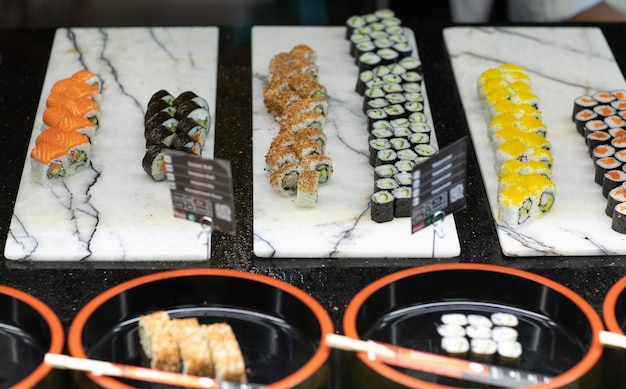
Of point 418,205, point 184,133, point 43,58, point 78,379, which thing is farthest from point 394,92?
point 78,379

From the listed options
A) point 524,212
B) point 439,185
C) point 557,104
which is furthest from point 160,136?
point 557,104

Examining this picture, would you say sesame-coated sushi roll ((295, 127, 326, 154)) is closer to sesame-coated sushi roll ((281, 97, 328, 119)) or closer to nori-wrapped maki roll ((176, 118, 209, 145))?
sesame-coated sushi roll ((281, 97, 328, 119))

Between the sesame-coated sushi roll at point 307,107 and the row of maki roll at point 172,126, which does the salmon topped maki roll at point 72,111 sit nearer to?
the row of maki roll at point 172,126

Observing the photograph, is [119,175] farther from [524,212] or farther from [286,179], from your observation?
[524,212]

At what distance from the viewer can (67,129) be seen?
308cm

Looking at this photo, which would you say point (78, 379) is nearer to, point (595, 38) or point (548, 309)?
point (548, 309)

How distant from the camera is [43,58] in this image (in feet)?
12.1

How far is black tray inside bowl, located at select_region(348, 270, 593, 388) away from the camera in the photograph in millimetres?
2424

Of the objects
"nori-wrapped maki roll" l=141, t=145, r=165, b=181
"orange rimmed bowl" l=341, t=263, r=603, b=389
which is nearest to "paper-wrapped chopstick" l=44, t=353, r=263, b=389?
"orange rimmed bowl" l=341, t=263, r=603, b=389

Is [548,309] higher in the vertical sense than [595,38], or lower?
lower

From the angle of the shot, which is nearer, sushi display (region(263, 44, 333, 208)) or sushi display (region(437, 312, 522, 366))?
sushi display (region(437, 312, 522, 366))

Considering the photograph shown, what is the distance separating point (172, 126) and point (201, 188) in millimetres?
773

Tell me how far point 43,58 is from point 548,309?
2.07 metres

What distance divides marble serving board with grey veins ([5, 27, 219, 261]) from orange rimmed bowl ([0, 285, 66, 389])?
0.76 feet
